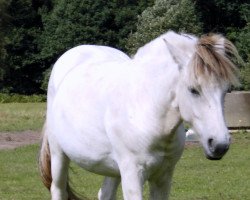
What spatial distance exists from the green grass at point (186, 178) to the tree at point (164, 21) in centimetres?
2941

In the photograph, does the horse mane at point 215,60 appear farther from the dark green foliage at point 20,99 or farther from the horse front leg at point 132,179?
the dark green foliage at point 20,99

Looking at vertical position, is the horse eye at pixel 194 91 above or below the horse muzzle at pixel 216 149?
above

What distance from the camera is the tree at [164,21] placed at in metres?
42.2

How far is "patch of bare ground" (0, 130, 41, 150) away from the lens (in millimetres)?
14945

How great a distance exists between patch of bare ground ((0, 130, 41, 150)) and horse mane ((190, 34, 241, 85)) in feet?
33.9

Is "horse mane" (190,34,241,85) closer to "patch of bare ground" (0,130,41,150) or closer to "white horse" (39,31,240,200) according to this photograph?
"white horse" (39,31,240,200)

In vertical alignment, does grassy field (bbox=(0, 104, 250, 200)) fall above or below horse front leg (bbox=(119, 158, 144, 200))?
below

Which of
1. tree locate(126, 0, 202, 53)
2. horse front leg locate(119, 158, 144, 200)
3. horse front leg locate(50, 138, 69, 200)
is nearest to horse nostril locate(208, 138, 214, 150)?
horse front leg locate(119, 158, 144, 200)

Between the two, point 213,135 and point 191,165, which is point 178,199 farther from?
point 213,135

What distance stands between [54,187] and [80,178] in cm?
353

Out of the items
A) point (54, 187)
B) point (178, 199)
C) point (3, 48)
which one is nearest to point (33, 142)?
point (178, 199)

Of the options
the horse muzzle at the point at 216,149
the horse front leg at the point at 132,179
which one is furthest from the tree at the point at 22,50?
the horse muzzle at the point at 216,149

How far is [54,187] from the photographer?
628 cm

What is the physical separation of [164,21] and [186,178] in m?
33.1
